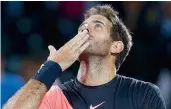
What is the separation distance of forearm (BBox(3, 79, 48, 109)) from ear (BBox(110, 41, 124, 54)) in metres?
0.59

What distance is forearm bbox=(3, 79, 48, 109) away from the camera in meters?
2.54

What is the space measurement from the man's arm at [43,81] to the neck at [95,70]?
0.68 ft

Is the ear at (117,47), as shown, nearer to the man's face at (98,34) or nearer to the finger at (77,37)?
the man's face at (98,34)

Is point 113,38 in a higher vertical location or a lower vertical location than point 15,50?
lower

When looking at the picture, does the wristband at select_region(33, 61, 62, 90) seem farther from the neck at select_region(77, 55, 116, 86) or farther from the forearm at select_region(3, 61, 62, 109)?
the neck at select_region(77, 55, 116, 86)

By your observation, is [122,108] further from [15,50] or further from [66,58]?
[15,50]

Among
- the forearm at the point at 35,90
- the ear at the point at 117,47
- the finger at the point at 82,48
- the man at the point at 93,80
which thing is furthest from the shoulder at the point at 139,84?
the forearm at the point at 35,90

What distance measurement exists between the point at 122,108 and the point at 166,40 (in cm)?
220

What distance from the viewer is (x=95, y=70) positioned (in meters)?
2.88

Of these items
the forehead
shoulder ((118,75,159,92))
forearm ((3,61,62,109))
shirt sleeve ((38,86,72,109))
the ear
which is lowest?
shoulder ((118,75,159,92))

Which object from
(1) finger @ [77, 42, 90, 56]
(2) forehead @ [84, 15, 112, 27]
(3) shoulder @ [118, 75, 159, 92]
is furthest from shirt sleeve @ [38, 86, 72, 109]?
(2) forehead @ [84, 15, 112, 27]

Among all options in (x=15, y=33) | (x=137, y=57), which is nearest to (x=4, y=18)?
(x=15, y=33)

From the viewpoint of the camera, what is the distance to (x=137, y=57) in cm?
462

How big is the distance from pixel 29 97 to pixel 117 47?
74 centimetres
